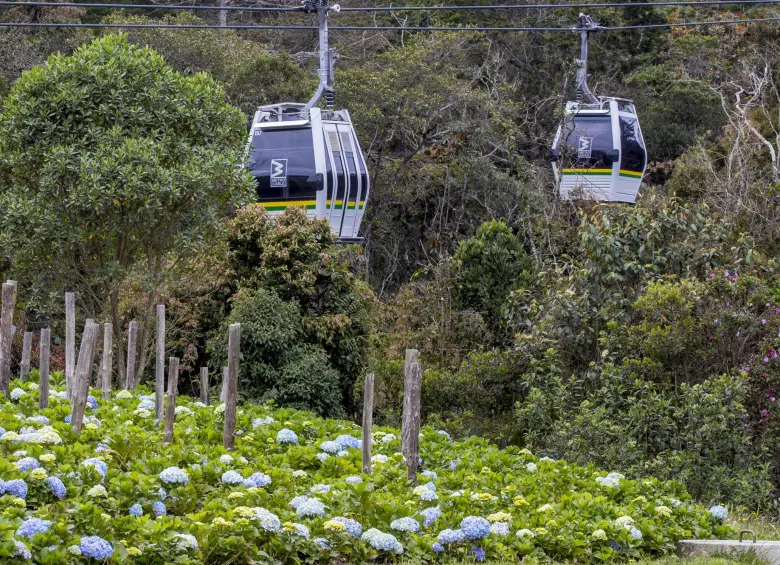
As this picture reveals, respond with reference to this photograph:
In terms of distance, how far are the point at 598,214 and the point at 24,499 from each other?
10.2 metres

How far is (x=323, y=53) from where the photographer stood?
20.8 meters

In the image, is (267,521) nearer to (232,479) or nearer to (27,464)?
(232,479)

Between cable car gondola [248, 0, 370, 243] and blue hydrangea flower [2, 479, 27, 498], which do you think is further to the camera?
cable car gondola [248, 0, 370, 243]

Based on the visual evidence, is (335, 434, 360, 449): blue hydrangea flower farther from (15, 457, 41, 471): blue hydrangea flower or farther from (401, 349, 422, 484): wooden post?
(15, 457, 41, 471): blue hydrangea flower

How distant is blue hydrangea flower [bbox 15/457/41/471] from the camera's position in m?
7.16

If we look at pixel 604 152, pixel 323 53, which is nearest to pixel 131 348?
pixel 323 53

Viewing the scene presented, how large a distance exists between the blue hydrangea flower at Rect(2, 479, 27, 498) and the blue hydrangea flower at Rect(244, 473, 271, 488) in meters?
1.60

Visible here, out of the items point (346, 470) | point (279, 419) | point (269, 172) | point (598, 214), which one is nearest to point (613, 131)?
point (269, 172)

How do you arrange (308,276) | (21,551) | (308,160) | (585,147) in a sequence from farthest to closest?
(585,147) < (308,160) < (308,276) < (21,551)

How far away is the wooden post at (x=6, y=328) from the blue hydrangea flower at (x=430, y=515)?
454 cm

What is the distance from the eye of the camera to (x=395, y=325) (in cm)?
1830

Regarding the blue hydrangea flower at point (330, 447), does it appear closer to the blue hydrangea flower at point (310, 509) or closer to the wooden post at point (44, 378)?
the blue hydrangea flower at point (310, 509)

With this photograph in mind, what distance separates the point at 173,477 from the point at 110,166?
6607 millimetres

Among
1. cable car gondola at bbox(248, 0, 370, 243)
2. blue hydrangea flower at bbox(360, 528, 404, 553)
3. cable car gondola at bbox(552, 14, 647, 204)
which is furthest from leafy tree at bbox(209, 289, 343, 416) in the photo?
cable car gondola at bbox(552, 14, 647, 204)
